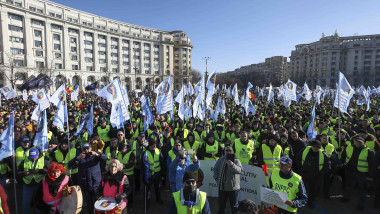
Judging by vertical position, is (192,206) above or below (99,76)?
below

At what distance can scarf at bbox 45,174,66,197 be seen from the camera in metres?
3.50

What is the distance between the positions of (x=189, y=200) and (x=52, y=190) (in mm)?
2441

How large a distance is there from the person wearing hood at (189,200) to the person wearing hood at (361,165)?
4386 millimetres

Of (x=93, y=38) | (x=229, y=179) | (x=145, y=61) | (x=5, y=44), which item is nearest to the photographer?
(x=229, y=179)

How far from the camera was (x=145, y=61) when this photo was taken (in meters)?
77.0

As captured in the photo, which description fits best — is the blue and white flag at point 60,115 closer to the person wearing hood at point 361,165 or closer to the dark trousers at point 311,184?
the dark trousers at point 311,184

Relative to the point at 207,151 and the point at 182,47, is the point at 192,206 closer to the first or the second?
the point at 207,151

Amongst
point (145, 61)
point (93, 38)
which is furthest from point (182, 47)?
point (93, 38)

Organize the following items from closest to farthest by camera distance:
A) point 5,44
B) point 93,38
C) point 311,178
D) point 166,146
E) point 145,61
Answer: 1. point 311,178
2. point 166,146
3. point 5,44
4. point 93,38
5. point 145,61

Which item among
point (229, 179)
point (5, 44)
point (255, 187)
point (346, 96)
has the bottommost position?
point (255, 187)

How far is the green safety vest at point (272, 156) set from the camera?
17.6 feet

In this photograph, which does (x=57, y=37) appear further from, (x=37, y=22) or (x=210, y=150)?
(x=210, y=150)

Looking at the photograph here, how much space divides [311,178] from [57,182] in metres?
5.29

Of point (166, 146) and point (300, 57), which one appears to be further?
A: point (300, 57)
